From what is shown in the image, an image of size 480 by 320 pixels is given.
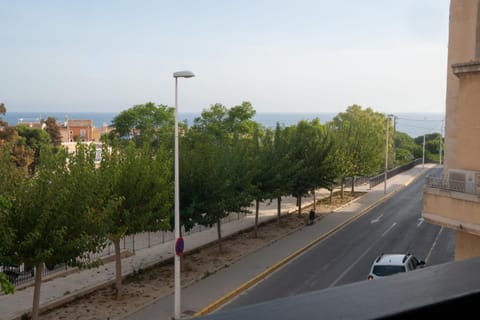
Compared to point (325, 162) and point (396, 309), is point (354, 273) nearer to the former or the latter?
point (325, 162)

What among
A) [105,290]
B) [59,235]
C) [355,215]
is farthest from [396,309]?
[355,215]

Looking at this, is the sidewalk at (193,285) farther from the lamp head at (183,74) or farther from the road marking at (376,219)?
the lamp head at (183,74)

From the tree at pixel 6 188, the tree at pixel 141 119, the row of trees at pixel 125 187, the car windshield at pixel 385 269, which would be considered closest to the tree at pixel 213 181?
the row of trees at pixel 125 187

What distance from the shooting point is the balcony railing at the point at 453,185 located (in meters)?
13.8

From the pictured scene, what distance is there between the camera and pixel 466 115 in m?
14.0

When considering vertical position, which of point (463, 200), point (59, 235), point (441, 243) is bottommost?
point (441, 243)

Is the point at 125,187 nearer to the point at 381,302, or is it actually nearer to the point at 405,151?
the point at 381,302

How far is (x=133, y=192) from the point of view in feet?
57.0

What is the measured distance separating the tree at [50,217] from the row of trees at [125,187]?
0.03m

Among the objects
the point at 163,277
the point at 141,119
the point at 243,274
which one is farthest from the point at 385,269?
the point at 141,119

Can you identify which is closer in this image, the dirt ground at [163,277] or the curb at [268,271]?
the dirt ground at [163,277]

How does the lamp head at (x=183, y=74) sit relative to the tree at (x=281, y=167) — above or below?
above

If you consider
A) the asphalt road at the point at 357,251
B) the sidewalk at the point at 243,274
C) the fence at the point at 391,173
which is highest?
the fence at the point at 391,173

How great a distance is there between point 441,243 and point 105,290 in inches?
703
